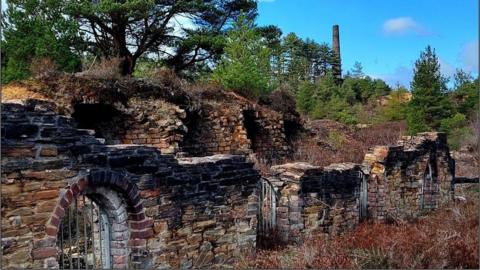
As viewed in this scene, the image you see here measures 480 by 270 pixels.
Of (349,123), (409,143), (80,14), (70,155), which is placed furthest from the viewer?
(349,123)

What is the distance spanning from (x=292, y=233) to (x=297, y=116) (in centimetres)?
1327

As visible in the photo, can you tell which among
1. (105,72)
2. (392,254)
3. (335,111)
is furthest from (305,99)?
(392,254)

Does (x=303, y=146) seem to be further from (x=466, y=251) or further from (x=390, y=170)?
(x=466, y=251)

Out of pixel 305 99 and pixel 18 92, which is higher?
pixel 305 99

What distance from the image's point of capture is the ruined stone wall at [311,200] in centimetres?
912

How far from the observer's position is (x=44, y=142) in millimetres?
5527

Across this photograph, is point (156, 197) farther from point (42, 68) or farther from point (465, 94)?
point (465, 94)

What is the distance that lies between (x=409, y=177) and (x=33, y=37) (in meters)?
12.2

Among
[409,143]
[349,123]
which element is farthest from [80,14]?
[349,123]

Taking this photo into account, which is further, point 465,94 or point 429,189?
point 465,94

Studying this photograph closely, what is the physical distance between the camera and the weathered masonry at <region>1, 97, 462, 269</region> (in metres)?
5.38

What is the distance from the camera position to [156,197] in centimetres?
670

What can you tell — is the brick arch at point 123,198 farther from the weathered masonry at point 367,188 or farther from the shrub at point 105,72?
the shrub at point 105,72

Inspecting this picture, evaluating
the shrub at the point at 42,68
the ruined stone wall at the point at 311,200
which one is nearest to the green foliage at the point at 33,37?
the shrub at the point at 42,68
